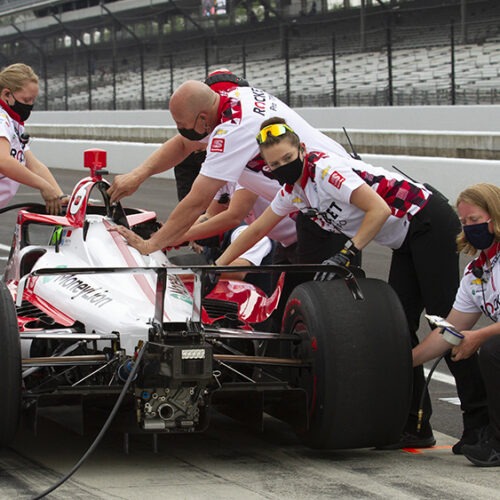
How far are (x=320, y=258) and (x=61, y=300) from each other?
1.40 meters

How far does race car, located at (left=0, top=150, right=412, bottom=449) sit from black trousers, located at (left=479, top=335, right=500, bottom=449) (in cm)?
33

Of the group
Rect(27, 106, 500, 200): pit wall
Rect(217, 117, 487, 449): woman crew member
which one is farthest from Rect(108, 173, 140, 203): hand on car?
Rect(27, 106, 500, 200): pit wall

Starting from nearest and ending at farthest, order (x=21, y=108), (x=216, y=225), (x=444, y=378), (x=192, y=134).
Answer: (x=192, y=134), (x=216, y=225), (x=444, y=378), (x=21, y=108)

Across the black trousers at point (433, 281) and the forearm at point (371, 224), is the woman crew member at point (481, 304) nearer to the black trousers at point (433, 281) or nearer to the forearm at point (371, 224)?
the black trousers at point (433, 281)

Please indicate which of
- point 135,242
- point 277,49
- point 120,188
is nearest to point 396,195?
point 135,242

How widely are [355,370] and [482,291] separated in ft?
2.58

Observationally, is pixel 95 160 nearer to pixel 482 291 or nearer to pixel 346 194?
pixel 346 194

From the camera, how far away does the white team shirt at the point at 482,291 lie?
5480 millimetres

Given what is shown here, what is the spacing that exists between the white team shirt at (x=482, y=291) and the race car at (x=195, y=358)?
1.43ft

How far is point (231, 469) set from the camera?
5.22m

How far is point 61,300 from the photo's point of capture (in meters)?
5.90

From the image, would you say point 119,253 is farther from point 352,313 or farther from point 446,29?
point 446,29

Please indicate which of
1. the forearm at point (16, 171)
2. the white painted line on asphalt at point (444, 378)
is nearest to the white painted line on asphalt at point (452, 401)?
the white painted line on asphalt at point (444, 378)

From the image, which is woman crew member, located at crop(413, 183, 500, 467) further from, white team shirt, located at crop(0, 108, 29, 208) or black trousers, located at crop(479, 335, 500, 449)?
white team shirt, located at crop(0, 108, 29, 208)
